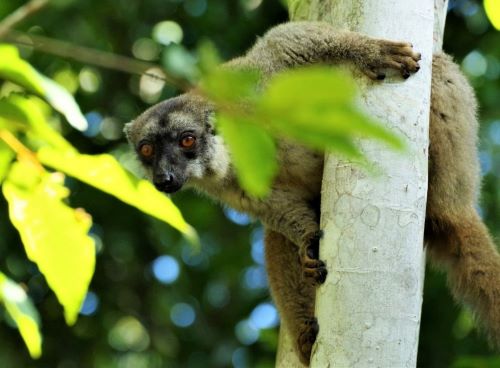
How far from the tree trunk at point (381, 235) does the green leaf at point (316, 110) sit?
2068 millimetres

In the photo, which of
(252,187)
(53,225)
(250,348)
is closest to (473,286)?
(53,225)

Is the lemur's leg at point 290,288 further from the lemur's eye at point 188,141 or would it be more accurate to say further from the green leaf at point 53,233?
the green leaf at point 53,233

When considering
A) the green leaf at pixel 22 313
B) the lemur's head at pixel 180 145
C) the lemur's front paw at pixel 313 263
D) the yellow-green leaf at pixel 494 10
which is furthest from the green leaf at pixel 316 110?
the lemur's head at pixel 180 145

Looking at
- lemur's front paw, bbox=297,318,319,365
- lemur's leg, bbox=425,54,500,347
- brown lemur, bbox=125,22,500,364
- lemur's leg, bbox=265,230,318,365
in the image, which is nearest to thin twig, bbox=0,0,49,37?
brown lemur, bbox=125,22,500,364

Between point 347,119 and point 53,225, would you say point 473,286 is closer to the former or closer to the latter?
point 53,225

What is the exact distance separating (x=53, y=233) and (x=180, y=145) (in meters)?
4.06

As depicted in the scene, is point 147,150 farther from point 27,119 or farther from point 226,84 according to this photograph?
point 226,84

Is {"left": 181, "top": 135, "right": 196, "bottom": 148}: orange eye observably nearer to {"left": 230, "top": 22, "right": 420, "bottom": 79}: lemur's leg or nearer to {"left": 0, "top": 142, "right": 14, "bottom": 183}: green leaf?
{"left": 230, "top": 22, "right": 420, "bottom": 79}: lemur's leg

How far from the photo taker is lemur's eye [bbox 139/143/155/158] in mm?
6102

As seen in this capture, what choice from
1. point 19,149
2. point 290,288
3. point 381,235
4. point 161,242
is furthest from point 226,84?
point 161,242

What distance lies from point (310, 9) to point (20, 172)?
11.6ft

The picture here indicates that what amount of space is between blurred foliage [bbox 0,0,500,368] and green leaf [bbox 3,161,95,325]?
235 inches

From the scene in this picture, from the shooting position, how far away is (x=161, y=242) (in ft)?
31.8

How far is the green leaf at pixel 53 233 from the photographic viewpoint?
194cm
